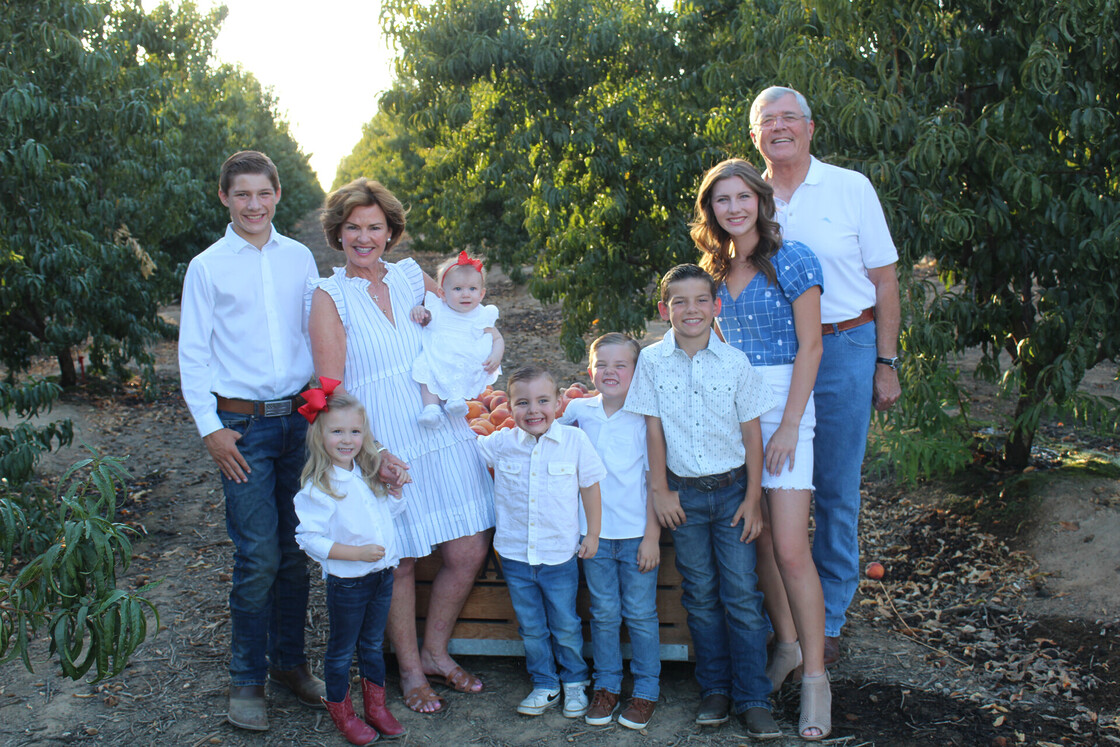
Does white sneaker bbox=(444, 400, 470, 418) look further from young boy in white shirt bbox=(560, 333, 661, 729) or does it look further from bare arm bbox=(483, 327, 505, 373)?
young boy in white shirt bbox=(560, 333, 661, 729)

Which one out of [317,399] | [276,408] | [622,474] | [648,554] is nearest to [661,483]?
[622,474]

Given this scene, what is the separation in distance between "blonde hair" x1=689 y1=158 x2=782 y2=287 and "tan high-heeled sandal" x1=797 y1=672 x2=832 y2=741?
1.53 meters

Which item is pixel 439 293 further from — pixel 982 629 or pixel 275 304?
pixel 982 629

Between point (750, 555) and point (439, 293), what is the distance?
165 centimetres

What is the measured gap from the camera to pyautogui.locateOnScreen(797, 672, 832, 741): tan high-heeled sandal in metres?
3.40

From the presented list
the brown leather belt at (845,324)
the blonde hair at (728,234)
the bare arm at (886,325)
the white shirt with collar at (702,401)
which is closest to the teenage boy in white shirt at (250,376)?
the white shirt with collar at (702,401)

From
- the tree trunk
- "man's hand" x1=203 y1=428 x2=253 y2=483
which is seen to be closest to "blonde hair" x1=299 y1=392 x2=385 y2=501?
"man's hand" x1=203 y1=428 x2=253 y2=483

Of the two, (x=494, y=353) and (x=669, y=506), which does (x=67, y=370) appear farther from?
(x=669, y=506)

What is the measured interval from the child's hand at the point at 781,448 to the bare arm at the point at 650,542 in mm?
504

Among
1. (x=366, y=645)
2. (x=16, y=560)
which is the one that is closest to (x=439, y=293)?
(x=366, y=645)

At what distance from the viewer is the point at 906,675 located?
155 inches

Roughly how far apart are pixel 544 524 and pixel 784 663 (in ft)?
3.93

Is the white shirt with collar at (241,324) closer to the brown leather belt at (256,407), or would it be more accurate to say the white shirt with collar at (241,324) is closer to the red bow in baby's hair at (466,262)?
the brown leather belt at (256,407)

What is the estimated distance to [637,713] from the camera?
356 centimetres
